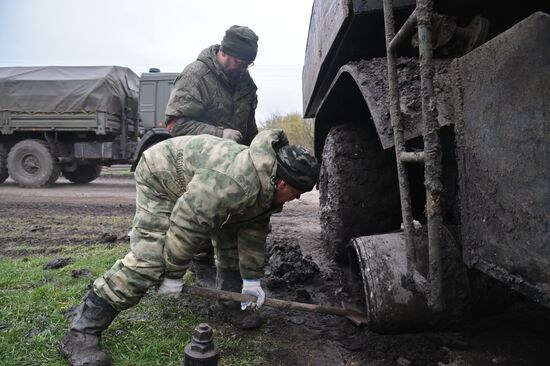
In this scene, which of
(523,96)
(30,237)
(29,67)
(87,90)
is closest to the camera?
(523,96)

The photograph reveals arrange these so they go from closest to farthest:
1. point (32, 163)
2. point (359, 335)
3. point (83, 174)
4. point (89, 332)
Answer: point (89, 332) < point (359, 335) < point (32, 163) < point (83, 174)

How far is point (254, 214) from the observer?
88.4 inches

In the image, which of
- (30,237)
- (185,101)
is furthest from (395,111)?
(30,237)

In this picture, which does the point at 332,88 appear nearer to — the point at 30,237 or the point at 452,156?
the point at 452,156

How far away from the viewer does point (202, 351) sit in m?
1.74

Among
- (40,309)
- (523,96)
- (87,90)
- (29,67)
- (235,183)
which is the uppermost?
(29,67)

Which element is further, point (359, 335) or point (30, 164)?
point (30, 164)

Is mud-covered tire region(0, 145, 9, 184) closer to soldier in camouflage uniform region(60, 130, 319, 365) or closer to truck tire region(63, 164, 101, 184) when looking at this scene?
truck tire region(63, 164, 101, 184)

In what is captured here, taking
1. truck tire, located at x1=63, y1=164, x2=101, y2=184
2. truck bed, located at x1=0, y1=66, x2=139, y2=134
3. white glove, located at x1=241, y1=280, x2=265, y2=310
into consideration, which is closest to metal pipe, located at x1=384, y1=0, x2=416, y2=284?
white glove, located at x1=241, y1=280, x2=265, y2=310

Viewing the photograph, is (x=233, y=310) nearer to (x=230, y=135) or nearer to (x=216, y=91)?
(x=230, y=135)

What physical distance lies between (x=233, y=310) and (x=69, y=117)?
858cm

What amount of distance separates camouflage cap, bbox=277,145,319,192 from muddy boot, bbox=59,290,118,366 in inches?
Result: 41.0

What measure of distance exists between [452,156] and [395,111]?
81 cm

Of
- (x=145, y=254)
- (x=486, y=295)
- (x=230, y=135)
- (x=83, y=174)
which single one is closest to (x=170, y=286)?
(x=145, y=254)
